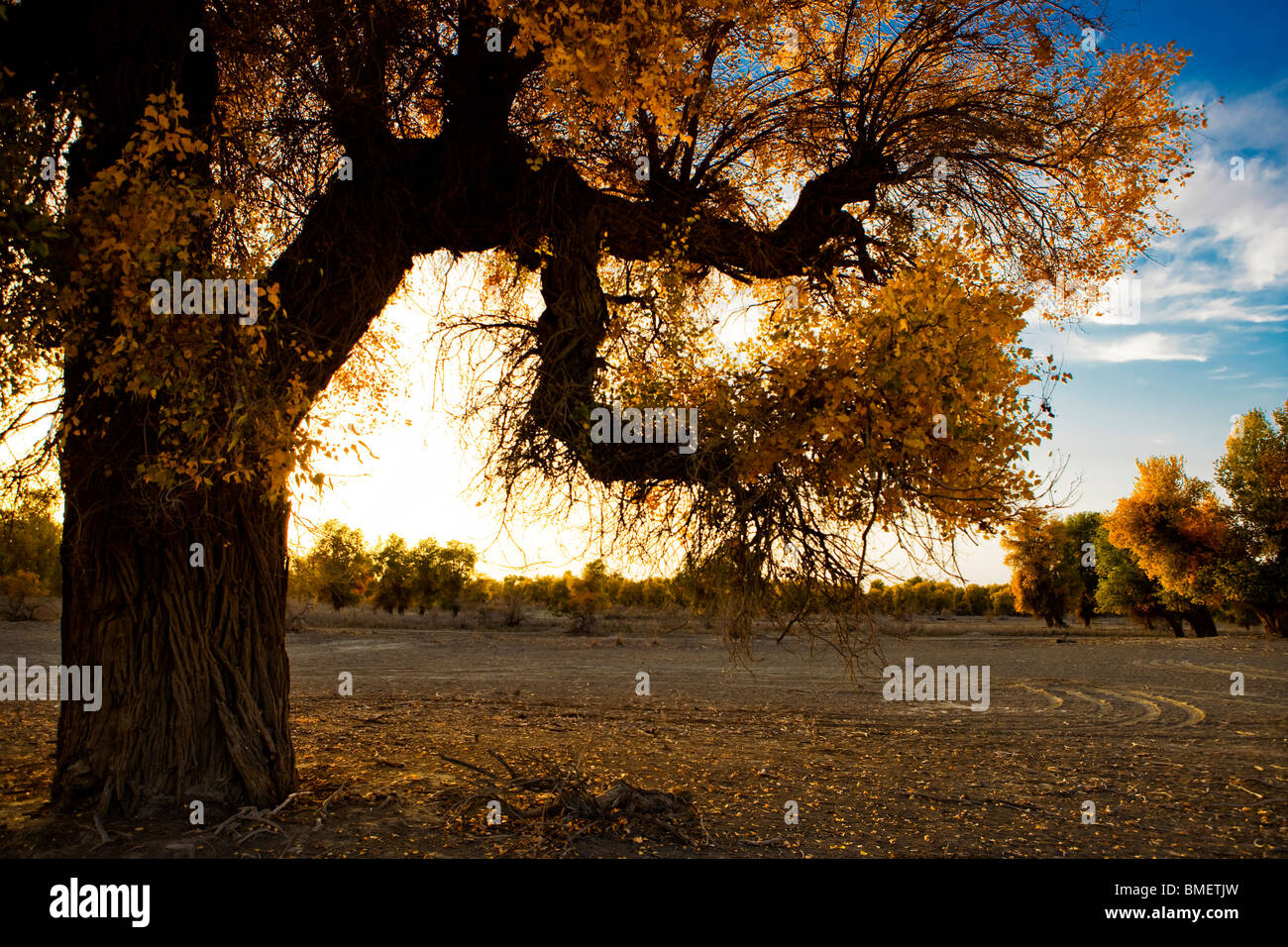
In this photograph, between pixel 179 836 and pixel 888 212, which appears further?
pixel 888 212

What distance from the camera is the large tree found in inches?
210

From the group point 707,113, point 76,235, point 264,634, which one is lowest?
point 264,634

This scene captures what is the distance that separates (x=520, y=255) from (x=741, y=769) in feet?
19.4

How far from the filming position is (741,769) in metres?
8.51

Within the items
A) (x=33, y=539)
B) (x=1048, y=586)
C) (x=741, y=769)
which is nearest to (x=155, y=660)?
(x=741, y=769)

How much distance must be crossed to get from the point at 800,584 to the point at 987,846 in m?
2.43

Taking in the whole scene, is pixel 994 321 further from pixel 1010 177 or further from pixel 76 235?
pixel 76 235

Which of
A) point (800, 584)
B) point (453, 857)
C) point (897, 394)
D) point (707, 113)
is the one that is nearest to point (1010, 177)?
point (707, 113)

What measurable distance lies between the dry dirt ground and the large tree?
3.84 ft

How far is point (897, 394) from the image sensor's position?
519cm

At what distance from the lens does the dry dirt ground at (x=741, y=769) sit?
19.5 feet

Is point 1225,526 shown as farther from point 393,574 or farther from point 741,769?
point 393,574

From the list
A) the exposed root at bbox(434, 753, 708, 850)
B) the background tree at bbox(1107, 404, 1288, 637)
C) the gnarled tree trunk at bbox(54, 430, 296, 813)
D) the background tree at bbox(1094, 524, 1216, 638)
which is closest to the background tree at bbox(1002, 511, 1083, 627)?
the background tree at bbox(1094, 524, 1216, 638)

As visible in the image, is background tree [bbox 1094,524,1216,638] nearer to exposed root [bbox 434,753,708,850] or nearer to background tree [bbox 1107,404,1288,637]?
background tree [bbox 1107,404,1288,637]
